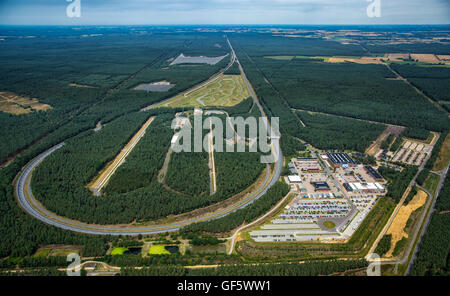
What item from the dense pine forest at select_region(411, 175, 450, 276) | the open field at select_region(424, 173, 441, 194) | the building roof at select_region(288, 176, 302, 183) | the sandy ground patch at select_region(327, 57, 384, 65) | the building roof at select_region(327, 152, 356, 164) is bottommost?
the dense pine forest at select_region(411, 175, 450, 276)

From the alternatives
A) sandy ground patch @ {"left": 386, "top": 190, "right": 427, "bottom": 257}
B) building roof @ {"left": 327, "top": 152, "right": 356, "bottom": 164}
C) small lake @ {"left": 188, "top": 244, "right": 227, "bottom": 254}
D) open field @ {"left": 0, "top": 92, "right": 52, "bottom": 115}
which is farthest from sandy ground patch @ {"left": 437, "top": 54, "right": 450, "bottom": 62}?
open field @ {"left": 0, "top": 92, "right": 52, "bottom": 115}

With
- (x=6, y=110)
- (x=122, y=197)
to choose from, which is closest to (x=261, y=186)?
(x=122, y=197)

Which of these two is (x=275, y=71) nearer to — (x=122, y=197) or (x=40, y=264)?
(x=122, y=197)

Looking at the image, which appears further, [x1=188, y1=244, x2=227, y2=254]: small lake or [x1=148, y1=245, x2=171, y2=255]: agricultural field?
[x1=188, y1=244, x2=227, y2=254]: small lake

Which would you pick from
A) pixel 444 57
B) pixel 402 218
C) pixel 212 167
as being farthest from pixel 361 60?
pixel 212 167

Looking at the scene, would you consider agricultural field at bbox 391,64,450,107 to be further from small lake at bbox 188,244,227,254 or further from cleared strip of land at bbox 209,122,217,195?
small lake at bbox 188,244,227,254

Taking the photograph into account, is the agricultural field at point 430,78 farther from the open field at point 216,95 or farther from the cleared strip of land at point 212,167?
the cleared strip of land at point 212,167
